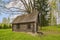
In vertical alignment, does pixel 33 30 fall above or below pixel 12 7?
below

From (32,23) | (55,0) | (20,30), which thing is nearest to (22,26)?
(20,30)

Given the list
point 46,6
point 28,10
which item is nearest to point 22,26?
point 28,10

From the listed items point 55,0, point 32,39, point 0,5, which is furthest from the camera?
point 55,0

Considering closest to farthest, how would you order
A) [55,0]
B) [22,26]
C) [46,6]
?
1. [22,26]
2. [55,0]
3. [46,6]

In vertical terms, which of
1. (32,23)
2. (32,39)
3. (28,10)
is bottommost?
(32,39)

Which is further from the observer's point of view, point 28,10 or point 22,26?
point 28,10

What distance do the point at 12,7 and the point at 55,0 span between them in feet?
30.4

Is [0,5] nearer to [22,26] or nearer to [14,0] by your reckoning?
[14,0]

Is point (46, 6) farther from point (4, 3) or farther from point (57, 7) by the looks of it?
point (4, 3)

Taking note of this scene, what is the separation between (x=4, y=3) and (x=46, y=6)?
13.1 m

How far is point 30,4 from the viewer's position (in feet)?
97.0

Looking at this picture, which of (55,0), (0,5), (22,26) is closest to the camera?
(22,26)

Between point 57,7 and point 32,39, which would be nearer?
point 32,39

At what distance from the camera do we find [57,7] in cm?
3159
